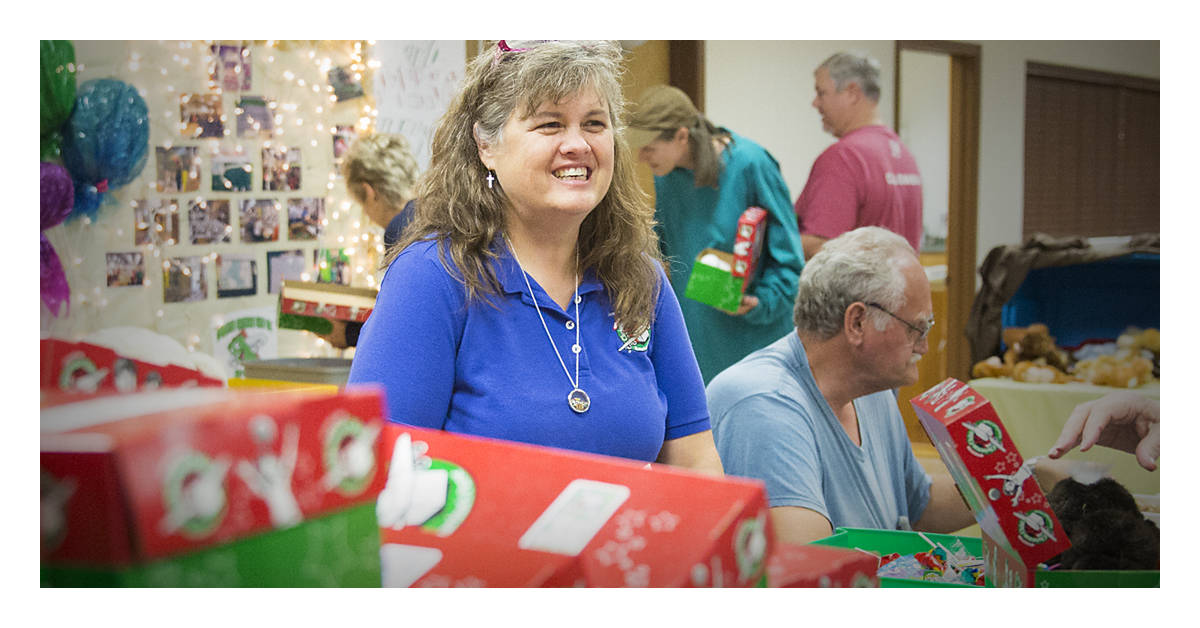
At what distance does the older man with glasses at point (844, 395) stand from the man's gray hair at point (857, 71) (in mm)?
447

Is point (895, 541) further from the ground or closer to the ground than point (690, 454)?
closer to the ground

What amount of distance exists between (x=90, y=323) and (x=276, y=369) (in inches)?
26.3

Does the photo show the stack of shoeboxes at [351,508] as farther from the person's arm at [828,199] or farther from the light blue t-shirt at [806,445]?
the person's arm at [828,199]

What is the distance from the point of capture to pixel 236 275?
1.86 metres

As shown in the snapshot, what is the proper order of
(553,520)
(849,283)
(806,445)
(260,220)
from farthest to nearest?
(260,220) < (849,283) < (806,445) < (553,520)

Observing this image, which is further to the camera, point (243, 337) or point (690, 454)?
Answer: point (243, 337)

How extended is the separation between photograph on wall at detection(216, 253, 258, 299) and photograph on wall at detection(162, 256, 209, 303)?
4cm

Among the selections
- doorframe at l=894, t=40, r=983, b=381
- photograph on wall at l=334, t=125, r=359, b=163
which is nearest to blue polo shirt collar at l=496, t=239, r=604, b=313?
doorframe at l=894, t=40, r=983, b=381

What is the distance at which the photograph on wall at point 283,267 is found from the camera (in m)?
1.95

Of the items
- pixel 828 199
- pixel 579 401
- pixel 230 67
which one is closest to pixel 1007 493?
pixel 579 401

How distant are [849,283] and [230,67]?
1.08 meters

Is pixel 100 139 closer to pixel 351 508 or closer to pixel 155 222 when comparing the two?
pixel 155 222

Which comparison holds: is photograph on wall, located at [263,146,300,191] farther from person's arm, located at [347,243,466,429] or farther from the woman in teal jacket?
person's arm, located at [347,243,466,429]

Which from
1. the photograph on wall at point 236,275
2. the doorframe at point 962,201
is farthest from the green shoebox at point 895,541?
the photograph on wall at point 236,275
